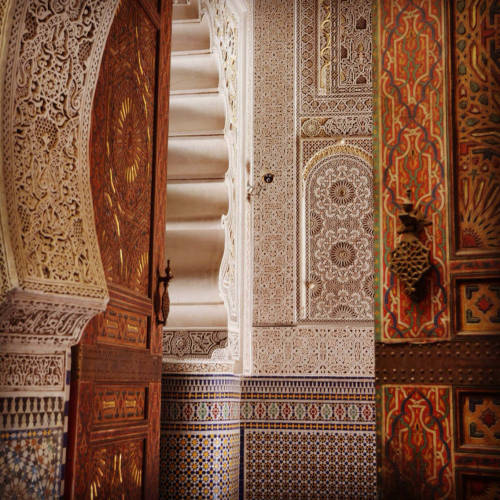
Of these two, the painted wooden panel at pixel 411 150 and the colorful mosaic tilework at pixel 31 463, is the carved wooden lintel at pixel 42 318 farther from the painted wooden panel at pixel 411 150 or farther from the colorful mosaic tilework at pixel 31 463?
the painted wooden panel at pixel 411 150

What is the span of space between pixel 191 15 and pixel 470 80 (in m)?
2.48

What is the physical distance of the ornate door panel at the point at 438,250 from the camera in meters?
2.31

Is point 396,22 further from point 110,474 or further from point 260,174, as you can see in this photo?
point 260,174

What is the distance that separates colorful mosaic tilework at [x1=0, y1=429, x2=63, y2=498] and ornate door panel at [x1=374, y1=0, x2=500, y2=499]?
107cm

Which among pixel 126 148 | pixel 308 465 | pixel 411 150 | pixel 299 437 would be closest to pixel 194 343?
pixel 299 437

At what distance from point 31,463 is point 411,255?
54.5 inches

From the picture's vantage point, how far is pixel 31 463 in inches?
89.9

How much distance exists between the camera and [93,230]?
2.51m

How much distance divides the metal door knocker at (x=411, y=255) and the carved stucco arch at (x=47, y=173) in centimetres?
99

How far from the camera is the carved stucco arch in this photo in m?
2.21

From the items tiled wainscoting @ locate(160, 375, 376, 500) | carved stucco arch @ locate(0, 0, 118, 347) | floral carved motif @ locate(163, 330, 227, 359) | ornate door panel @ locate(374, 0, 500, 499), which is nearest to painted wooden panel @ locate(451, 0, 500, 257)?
ornate door panel @ locate(374, 0, 500, 499)

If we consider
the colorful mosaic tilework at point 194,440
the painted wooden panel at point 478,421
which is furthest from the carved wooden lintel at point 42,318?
the colorful mosaic tilework at point 194,440

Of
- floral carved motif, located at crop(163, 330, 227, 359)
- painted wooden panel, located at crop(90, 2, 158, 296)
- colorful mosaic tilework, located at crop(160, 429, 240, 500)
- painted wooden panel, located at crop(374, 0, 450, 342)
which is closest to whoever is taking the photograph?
painted wooden panel, located at crop(374, 0, 450, 342)

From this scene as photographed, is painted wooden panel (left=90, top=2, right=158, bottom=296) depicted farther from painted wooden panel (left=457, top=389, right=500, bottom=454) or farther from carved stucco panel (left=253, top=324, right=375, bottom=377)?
carved stucco panel (left=253, top=324, right=375, bottom=377)
